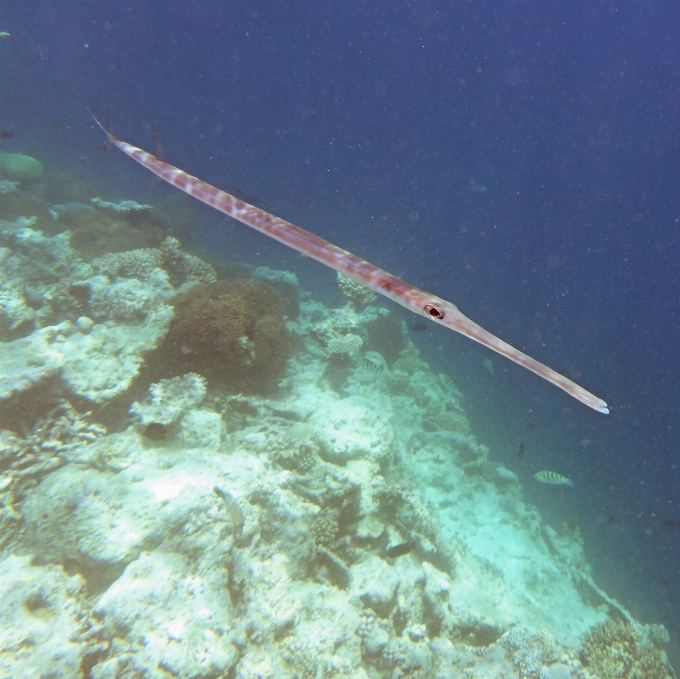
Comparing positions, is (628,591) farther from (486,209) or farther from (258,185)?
(258,185)

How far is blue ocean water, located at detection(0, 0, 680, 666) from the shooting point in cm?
2695

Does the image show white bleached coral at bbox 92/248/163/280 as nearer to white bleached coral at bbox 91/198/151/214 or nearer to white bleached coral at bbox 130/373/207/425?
white bleached coral at bbox 91/198/151/214

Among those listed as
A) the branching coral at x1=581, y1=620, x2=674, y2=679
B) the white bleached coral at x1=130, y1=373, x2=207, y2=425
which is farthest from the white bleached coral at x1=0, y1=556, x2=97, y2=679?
the branching coral at x1=581, y1=620, x2=674, y2=679

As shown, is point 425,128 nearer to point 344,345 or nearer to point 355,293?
point 355,293

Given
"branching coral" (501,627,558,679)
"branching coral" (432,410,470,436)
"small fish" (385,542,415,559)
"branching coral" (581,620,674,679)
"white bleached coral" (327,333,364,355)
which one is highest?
"white bleached coral" (327,333,364,355)

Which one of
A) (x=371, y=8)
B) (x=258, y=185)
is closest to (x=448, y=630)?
(x=258, y=185)

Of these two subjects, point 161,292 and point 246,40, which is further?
point 246,40

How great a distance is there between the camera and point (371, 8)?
37.4m

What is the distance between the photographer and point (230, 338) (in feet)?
16.1

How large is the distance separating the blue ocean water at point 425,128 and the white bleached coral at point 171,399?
1789 cm

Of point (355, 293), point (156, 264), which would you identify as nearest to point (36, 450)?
point (156, 264)

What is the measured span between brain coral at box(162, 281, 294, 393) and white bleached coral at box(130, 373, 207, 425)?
18.8 inches

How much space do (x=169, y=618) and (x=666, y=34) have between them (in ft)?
160

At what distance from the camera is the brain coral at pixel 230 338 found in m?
4.86
